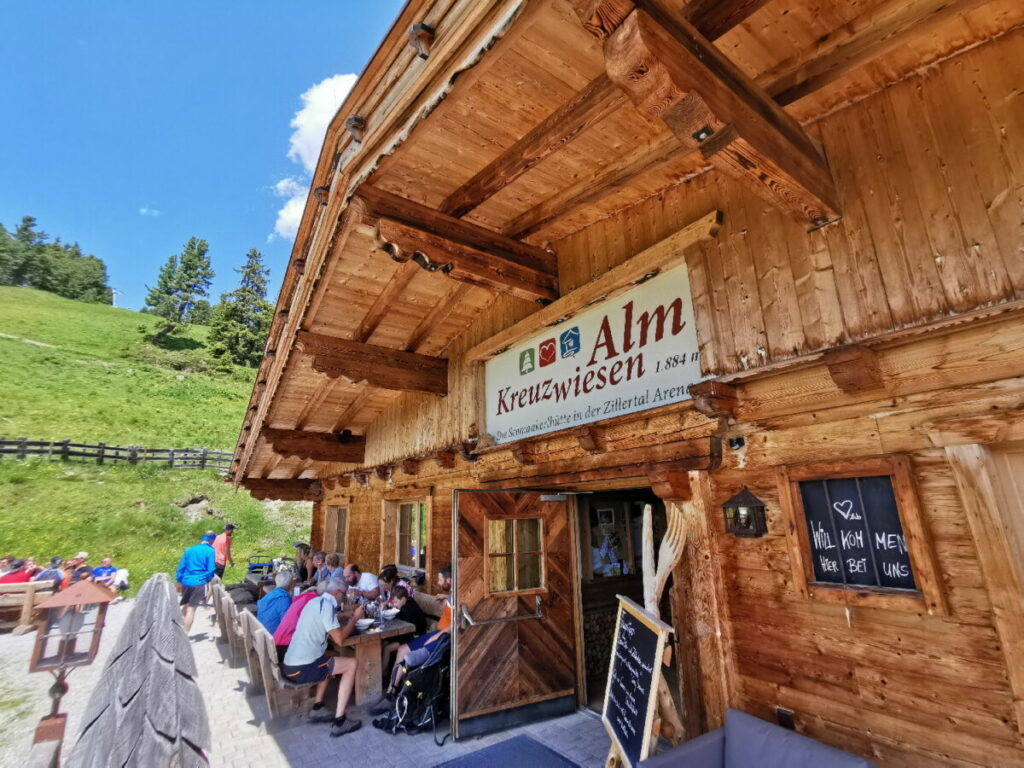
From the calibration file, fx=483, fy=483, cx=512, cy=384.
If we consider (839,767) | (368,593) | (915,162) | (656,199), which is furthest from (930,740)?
(368,593)

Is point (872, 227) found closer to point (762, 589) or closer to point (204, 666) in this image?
point (762, 589)

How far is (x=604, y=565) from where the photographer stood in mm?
6840

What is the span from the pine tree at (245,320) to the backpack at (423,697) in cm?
5073

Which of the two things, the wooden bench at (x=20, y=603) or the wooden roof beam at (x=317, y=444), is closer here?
the wooden roof beam at (x=317, y=444)

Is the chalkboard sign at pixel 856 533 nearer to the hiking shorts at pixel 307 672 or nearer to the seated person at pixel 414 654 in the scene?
the seated person at pixel 414 654

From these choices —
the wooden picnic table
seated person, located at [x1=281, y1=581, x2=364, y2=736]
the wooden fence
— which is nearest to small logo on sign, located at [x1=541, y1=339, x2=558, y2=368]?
seated person, located at [x1=281, y1=581, x2=364, y2=736]

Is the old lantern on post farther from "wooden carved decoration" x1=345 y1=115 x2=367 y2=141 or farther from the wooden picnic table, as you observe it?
"wooden carved decoration" x1=345 y1=115 x2=367 y2=141

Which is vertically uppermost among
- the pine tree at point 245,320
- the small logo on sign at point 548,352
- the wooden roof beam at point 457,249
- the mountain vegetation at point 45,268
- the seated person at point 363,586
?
the mountain vegetation at point 45,268

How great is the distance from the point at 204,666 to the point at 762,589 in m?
8.29

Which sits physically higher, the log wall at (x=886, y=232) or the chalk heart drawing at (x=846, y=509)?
the log wall at (x=886, y=232)

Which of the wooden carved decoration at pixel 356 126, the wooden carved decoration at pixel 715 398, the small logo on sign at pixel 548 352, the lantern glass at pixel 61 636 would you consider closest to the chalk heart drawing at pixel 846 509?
the wooden carved decoration at pixel 715 398

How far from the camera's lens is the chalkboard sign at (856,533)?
2652 mm

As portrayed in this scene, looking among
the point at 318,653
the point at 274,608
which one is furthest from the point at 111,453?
the point at 318,653

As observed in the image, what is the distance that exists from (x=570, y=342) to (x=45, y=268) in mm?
91263
